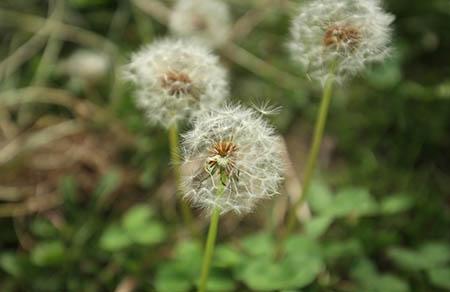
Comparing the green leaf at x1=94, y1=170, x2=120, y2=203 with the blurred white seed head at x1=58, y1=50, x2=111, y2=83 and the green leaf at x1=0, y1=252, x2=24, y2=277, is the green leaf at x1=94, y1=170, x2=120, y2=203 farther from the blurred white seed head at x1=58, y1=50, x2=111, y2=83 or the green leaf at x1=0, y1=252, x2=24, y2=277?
the blurred white seed head at x1=58, y1=50, x2=111, y2=83

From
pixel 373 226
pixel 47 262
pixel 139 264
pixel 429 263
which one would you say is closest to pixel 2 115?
pixel 47 262

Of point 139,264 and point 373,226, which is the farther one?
point 373,226

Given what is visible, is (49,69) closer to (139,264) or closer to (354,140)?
(139,264)

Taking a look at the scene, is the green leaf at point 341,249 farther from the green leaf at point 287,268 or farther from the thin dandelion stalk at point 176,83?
the thin dandelion stalk at point 176,83

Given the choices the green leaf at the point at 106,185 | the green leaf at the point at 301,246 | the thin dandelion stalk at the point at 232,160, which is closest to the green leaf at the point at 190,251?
the green leaf at the point at 301,246

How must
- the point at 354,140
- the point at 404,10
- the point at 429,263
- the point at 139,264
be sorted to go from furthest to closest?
the point at 404,10 → the point at 354,140 → the point at 139,264 → the point at 429,263

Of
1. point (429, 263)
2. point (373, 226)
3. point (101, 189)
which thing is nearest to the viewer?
point (429, 263)
